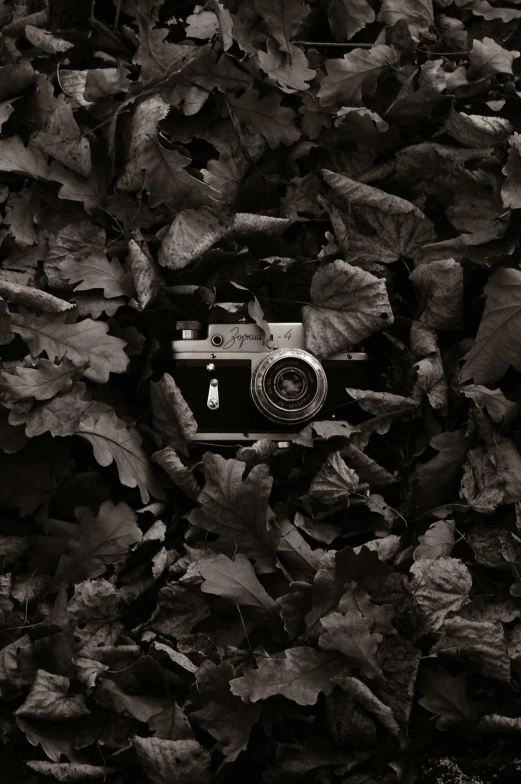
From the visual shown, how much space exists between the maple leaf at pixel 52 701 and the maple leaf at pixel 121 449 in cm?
33

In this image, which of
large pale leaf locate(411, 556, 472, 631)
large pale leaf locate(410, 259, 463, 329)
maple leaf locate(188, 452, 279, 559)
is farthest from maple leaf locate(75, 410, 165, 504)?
large pale leaf locate(410, 259, 463, 329)

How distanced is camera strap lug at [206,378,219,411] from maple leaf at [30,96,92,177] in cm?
48

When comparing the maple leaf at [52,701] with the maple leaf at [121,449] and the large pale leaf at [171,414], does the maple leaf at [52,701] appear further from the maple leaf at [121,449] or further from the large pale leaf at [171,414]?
the large pale leaf at [171,414]

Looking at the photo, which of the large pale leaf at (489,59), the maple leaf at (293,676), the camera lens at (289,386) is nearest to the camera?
the maple leaf at (293,676)

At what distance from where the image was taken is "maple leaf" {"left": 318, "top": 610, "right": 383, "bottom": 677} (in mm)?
1264

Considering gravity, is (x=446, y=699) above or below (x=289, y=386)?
below

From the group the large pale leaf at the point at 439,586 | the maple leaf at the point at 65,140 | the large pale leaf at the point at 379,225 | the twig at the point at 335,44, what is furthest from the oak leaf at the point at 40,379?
the twig at the point at 335,44

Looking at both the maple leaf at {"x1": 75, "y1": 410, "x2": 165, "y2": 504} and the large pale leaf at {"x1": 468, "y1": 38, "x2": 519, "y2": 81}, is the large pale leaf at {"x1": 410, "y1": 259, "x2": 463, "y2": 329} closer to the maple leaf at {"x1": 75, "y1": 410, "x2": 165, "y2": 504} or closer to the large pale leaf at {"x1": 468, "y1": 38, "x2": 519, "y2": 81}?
the large pale leaf at {"x1": 468, "y1": 38, "x2": 519, "y2": 81}

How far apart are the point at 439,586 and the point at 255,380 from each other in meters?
0.48

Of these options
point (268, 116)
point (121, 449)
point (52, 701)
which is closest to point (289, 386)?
point (121, 449)

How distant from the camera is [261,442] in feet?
4.78

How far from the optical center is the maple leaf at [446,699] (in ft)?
4.26

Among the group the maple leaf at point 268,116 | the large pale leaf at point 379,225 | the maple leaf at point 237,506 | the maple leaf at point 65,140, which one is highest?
the maple leaf at point 268,116

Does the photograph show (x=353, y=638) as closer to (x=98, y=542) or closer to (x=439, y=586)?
(x=439, y=586)
